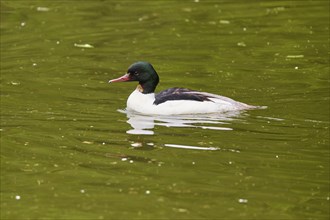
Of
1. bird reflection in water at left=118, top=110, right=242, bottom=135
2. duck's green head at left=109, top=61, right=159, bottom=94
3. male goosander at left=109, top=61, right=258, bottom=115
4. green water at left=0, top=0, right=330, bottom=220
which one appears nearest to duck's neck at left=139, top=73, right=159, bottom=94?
duck's green head at left=109, top=61, right=159, bottom=94

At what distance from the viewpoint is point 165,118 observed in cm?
1577

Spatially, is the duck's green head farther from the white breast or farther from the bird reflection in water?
the bird reflection in water

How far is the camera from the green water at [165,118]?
11500 millimetres

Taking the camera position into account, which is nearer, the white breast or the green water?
the green water

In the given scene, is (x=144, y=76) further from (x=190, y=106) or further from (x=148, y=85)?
(x=190, y=106)

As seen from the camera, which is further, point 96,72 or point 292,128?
point 96,72

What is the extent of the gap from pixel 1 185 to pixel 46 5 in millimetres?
14052

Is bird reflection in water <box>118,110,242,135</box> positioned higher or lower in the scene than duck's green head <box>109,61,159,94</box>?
lower

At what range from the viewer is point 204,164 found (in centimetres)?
1278

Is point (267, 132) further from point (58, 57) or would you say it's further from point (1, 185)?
point (58, 57)

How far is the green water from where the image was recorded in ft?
37.7

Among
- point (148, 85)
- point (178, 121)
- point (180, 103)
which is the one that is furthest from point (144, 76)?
point (178, 121)

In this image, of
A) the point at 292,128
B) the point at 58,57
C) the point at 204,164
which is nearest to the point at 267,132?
the point at 292,128

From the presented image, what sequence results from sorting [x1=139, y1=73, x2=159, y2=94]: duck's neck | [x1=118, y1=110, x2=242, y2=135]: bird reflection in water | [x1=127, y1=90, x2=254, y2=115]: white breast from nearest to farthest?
1. [x1=118, y1=110, x2=242, y2=135]: bird reflection in water
2. [x1=127, y1=90, x2=254, y2=115]: white breast
3. [x1=139, y1=73, x2=159, y2=94]: duck's neck
